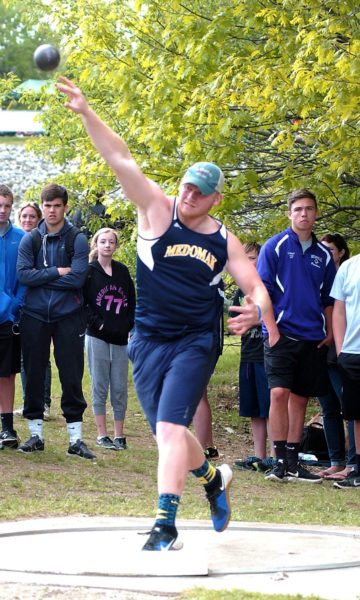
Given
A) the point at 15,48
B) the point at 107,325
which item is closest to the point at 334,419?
the point at 107,325

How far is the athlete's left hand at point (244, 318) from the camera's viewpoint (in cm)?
545

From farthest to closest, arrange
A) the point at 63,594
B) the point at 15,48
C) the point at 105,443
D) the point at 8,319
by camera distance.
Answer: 1. the point at 15,48
2. the point at 105,443
3. the point at 8,319
4. the point at 63,594

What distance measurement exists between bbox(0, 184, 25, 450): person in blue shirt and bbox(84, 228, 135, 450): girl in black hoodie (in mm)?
877

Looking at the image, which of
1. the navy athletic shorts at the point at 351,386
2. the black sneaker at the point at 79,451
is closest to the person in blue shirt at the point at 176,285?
the navy athletic shorts at the point at 351,386

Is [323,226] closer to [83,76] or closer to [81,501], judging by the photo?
[83,76]

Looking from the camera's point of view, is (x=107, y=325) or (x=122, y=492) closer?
(x=122, y=492)

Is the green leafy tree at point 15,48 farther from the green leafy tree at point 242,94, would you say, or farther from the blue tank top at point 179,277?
the blue tank top at point 179,277

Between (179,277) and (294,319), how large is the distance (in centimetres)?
349

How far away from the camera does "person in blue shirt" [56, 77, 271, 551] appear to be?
5.59 metres

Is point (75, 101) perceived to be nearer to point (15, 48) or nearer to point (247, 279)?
point (247, 279)

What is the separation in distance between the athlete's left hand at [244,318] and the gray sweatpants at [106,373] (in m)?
4.70

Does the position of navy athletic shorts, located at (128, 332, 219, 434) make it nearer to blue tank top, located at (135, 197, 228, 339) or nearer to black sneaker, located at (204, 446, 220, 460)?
blue tank top, located at (135, 197, 228, 339)

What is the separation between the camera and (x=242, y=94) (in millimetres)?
9820

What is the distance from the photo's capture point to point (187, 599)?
4480 mm
